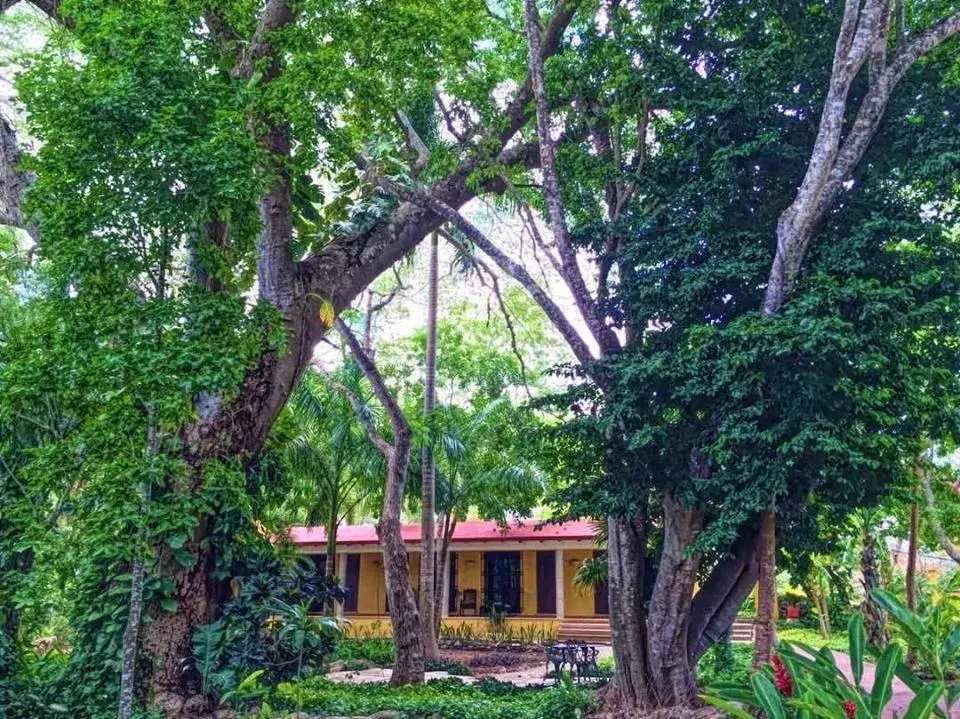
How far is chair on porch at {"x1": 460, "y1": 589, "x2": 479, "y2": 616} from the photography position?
2123cm

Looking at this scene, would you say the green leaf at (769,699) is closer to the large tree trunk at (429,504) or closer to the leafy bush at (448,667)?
the large tree trunk at (429,504)

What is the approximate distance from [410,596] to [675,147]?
266 inches

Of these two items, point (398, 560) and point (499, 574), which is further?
point (499, 574)

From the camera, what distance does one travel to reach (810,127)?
310 inches

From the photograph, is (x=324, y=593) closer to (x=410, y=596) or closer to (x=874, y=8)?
(x=410, y=596)

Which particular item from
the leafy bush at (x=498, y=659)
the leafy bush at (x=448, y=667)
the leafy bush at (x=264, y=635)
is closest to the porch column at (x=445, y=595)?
the leafy bush at (x=498, y=659)

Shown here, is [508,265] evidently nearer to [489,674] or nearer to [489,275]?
[489,275]

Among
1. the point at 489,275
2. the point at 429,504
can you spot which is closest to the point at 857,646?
the point at 489,275

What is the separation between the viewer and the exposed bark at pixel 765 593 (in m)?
6.64

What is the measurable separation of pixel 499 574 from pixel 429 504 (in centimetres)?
854

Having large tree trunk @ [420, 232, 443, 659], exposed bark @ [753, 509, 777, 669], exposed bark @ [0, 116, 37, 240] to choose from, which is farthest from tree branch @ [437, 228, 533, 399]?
exposed bark @ [0, 116, 37, 240]

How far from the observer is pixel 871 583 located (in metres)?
12.1

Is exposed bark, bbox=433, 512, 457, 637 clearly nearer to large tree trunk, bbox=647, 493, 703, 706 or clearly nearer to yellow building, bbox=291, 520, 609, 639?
yellow building, bbox=291, 520, 609, 639

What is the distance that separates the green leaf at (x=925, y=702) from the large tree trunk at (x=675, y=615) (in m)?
4.77
